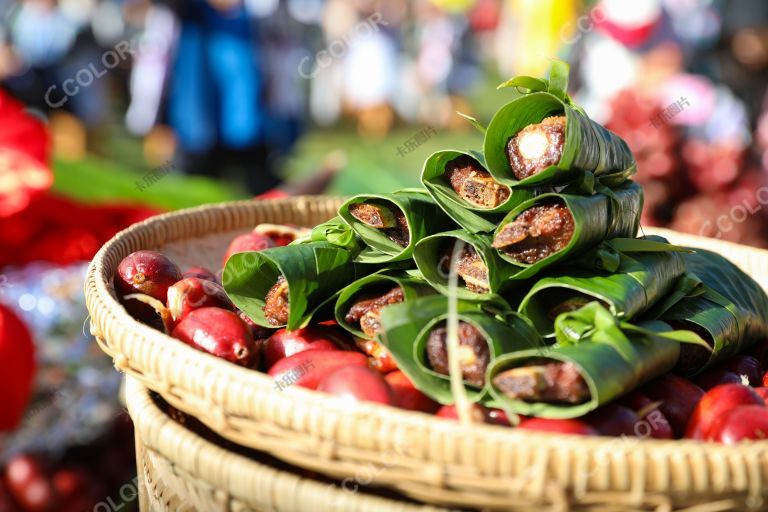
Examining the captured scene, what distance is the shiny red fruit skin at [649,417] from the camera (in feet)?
3.84

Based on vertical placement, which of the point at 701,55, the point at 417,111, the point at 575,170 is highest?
the point at 575,170

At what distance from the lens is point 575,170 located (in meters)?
1.31

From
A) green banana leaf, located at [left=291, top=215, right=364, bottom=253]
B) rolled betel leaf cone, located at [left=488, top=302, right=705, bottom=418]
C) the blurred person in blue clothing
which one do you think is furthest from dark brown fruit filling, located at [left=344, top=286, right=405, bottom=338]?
the blurred person in blue clothing

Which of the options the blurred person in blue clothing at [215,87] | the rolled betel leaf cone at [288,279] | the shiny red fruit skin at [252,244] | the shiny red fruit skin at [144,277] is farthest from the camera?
the blurred person in blue clothing at [215,87]

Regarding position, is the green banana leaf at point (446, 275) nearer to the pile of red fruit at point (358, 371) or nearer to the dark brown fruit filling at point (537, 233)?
the dark brown fruit filling at point (537, 233)

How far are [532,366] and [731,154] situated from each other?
2565mm

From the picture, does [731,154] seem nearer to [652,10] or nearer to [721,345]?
[721,345]

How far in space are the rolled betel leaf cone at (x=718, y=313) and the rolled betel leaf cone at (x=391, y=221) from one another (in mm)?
429

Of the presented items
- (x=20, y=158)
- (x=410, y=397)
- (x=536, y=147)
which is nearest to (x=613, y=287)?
(x=536, y=147)

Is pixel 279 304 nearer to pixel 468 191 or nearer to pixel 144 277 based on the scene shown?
pixel 144 277

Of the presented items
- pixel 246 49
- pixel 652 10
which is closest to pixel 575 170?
pixel 246 49

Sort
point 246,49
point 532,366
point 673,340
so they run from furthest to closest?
point 246,49, point 673,340, point 532,366

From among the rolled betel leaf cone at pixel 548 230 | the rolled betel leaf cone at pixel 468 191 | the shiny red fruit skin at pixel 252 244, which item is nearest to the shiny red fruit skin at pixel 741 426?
the rolled betel leaf cone at pixel 548 230

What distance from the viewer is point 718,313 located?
1.42 m
